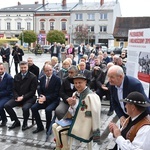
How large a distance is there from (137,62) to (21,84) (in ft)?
9.50

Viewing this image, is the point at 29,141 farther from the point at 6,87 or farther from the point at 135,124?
the point at 135,124

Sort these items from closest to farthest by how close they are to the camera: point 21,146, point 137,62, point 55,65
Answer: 1. point 137,62
2. point 21,146
3. point 55,65

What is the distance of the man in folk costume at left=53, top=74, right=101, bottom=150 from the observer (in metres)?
3.94

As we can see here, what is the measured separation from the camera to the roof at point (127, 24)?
5.84 metres

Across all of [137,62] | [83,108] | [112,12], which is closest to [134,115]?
[83,108]

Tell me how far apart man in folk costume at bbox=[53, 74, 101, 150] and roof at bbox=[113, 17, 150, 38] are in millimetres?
2373

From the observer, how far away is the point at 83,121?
13.1ft

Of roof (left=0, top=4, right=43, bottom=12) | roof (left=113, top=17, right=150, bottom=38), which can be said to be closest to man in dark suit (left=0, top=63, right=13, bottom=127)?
roof (left=113, top=17, right=150, bottom=38)

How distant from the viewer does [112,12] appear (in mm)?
51094

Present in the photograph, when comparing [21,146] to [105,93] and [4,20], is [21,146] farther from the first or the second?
[4,20]

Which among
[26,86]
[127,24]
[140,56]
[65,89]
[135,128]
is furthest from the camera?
[127,24]

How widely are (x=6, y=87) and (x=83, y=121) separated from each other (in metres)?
2.84

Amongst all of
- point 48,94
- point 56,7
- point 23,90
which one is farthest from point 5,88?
point 56,7

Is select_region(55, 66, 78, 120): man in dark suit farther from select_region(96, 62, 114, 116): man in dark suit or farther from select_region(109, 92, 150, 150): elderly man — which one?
select_region(109, 92, 150, 150): elderly man
